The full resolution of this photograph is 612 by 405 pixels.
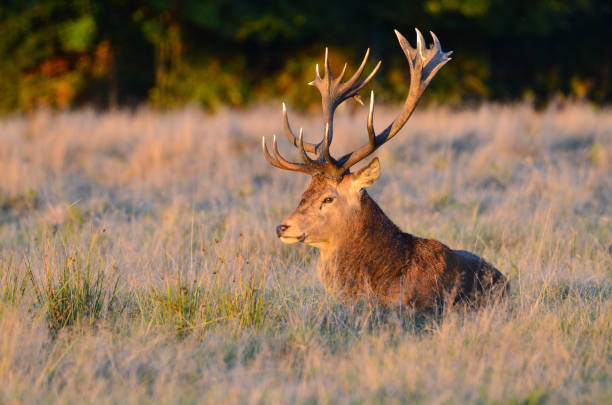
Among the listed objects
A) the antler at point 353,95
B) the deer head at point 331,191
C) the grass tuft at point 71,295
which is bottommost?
the grass tuft at point 71,295

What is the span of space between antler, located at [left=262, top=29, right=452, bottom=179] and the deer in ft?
0.03

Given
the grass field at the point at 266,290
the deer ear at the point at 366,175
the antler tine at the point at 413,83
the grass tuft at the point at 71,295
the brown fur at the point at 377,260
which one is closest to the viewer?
the grass field at the point at 266,290

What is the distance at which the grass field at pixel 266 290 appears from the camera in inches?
149

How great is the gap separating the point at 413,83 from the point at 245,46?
1676cm

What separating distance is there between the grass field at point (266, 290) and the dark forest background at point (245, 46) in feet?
27.5

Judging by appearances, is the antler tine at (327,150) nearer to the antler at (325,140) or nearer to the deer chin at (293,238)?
the antler at (325,140)

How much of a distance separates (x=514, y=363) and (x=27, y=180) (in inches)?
300

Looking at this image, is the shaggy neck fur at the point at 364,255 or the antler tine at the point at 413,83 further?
the antler tine at the point at 413,83

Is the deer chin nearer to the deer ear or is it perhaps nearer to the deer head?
the deer head

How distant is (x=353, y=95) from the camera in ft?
19.3

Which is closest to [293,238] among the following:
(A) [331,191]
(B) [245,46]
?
(A) [331,191]

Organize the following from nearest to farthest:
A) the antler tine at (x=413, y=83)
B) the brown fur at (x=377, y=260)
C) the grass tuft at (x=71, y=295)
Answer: the grass tuft at (x=71, y=295) → the brown fur at (x=377, y=260) → the antler tine at (x=413, y=83)

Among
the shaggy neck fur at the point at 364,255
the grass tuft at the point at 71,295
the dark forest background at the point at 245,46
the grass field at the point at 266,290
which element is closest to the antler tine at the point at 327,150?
the shaggy neck fur at the point at 364,255

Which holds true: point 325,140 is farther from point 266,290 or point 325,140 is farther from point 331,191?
point 266,290
